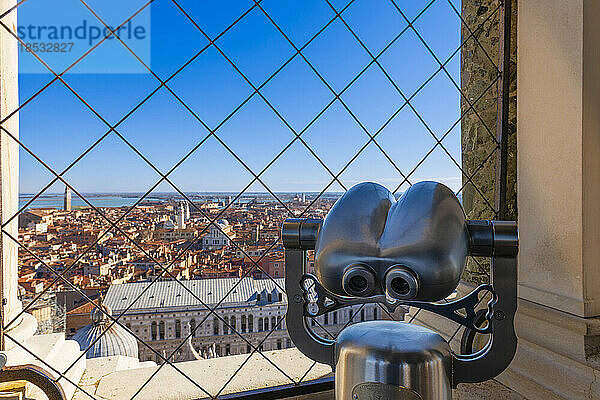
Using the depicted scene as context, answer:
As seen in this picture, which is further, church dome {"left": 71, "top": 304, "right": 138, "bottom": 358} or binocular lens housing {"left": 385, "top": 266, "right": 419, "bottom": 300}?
church dome {"left": 71, "top": 304, "right": 138, "bottom": 358}

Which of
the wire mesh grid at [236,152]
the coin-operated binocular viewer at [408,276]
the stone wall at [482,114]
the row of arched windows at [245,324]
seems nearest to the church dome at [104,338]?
the wire mesh grid at [236,152]

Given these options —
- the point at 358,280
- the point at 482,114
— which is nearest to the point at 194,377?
the point at 358,280

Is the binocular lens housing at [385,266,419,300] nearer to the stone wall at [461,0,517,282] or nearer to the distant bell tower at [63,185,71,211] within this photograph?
the distant bell tower at [63,185,71,211]

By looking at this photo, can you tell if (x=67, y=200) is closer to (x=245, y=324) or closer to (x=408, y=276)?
(x=245, y=324)

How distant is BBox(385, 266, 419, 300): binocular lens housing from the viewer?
0.43 metres

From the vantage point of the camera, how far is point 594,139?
0.86 meters

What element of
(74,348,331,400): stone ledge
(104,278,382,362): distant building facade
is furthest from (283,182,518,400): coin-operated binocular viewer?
(74,348,331,400): stone ledge

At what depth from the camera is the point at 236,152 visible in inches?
37.8

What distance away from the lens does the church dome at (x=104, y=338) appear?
2.94 ft

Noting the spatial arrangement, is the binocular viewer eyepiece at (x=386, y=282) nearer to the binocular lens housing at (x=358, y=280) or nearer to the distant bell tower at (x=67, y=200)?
the binocular lens housing at (x=358, y=280)

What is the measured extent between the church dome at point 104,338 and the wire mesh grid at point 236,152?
19 millimetres

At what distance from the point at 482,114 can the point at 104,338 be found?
113 cm

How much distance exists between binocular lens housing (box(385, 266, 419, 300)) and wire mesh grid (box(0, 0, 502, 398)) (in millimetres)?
577

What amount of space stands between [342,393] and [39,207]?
68 cm
